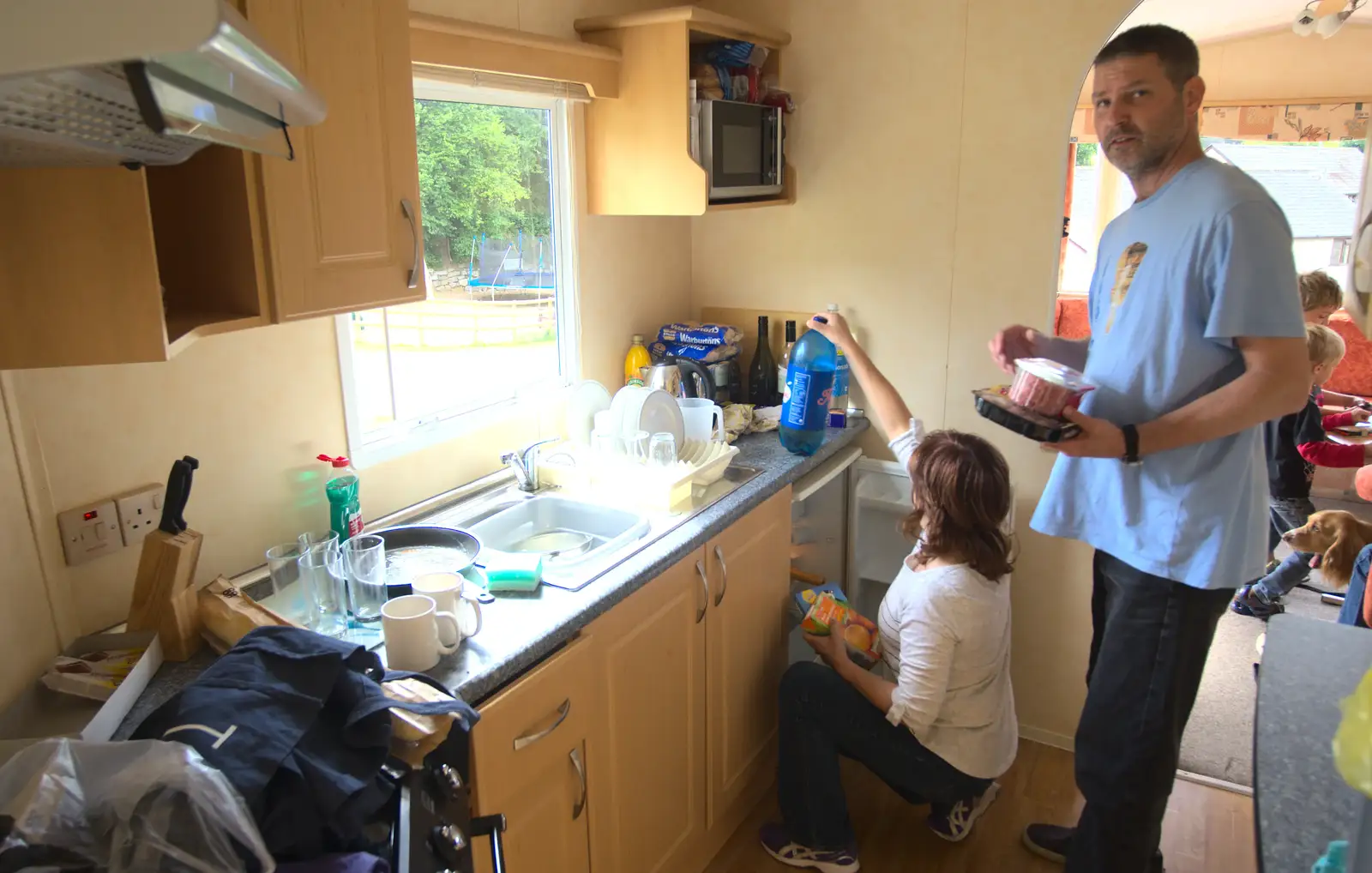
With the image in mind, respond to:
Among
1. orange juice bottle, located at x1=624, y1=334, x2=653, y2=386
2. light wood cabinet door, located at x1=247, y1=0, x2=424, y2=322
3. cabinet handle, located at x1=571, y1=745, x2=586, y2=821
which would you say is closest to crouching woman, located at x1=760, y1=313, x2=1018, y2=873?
orange juice bottle, located at x1=624, y1=334, x2=653, y2=386

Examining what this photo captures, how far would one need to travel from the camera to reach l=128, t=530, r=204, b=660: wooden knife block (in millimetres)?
1309

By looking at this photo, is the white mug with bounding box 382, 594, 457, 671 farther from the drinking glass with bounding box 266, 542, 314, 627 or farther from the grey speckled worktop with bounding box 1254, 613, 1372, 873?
the grey speckled worktop with bounding box 1254, 613, 1372, 873

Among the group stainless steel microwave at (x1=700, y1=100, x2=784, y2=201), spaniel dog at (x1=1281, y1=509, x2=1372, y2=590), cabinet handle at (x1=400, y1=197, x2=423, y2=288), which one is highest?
stainless steel microwave at (x1=700, y1=100, x2=784, y2=201)

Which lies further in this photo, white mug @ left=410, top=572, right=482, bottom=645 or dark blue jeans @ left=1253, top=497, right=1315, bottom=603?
dark blue jeans @ left=1253, top=497, right=1315, bottom=603

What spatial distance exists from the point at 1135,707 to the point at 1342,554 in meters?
1.40

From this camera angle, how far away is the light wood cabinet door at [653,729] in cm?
168

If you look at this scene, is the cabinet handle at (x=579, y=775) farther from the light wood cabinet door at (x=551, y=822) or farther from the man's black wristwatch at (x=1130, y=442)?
the man's black wristwatch at (x=1130, y=442)

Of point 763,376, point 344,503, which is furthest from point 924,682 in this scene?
point 344,503

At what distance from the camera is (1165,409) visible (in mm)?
1659

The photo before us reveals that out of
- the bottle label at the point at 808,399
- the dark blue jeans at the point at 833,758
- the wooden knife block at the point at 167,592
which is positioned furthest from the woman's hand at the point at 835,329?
the wooden knife block at the point at 167,592

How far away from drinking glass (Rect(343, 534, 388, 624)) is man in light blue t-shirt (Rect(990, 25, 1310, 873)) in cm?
123

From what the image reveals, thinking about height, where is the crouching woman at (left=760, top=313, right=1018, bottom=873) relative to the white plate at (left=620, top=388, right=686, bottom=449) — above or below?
below

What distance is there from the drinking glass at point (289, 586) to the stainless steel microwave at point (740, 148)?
1366mm

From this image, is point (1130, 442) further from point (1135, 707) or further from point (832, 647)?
point (832, 647)
